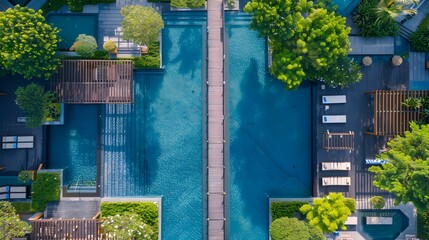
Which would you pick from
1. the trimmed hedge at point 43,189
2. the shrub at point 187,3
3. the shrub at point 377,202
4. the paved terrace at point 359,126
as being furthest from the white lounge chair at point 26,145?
the shrub at point 377,202

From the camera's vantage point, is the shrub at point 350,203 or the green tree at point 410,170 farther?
the shrub at point 350,203

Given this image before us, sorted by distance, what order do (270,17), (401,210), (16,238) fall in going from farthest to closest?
(401,210), (16,238), (270,17)

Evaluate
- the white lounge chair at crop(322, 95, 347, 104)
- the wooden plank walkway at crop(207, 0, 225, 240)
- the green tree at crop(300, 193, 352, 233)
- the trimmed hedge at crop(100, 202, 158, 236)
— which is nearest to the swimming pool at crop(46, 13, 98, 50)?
the wooden plank walkway at crop(207, 0, 225, 240)

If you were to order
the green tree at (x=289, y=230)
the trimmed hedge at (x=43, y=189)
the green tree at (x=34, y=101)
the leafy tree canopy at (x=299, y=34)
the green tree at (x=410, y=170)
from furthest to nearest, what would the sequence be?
the trimmed hedge at (x=43, y=189) → the green tree at (x=34, y=101) → the green tree at (x=289, y=230) → the leafy tree canopy at (x=299, y=34) → the green tree at (x=410, y=170)

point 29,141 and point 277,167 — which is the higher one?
point 29,141

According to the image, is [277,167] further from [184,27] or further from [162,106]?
[184,27]

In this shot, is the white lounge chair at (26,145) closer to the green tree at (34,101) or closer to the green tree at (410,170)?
the green tree at (34,101)

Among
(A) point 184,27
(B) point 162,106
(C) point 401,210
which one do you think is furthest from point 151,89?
(C) point 401,210

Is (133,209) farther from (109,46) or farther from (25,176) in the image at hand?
(109,46)
